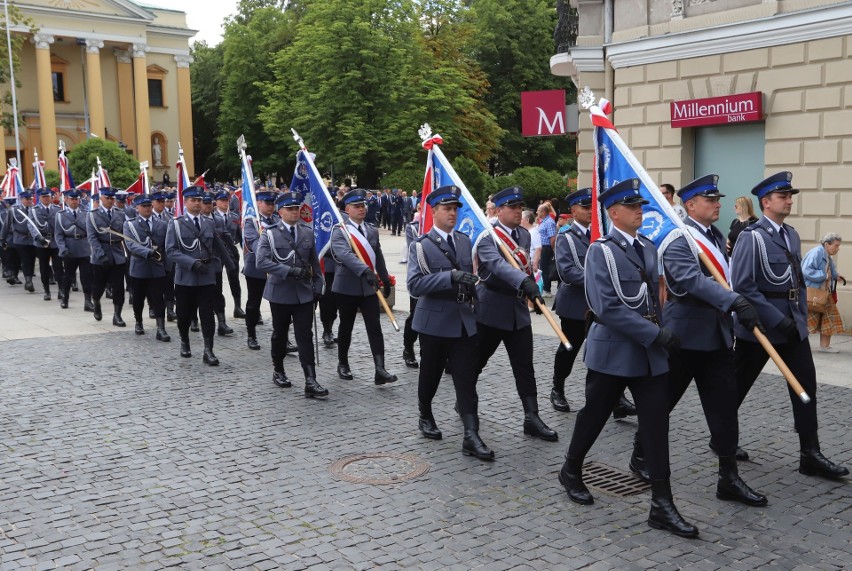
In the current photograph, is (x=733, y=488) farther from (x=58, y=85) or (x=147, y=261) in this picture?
(x=58, y=85)

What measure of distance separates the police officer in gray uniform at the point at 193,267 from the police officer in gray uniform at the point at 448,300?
430 centimetres

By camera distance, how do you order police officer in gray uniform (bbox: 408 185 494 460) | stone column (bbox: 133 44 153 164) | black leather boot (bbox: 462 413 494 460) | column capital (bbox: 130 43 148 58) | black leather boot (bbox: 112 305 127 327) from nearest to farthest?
1. black leather boot (bbox: 462 413 494 460)
2. police officer in gray uniform (bbox: 408 185 494 460)
3. black leather boot (bbox: 112 305 127 327)
4. column capital (bbox: 130 43 148 58)
5. stone column (bbox: 133 44 153 164)

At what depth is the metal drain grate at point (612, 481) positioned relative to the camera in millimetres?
6098

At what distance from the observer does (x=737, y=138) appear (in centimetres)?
1384

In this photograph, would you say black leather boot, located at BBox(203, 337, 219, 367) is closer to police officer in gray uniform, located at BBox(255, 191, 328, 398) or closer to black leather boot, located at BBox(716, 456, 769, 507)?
police officer in gray uniform, located at BBox(255, 191, 328, 398)

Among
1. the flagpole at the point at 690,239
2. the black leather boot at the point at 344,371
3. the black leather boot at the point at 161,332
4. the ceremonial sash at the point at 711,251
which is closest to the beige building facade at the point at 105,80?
the black leather boot at the point at 161,332

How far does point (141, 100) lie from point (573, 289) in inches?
2294

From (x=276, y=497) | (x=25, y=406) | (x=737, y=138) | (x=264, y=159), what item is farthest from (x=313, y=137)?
(x=276, y=497)

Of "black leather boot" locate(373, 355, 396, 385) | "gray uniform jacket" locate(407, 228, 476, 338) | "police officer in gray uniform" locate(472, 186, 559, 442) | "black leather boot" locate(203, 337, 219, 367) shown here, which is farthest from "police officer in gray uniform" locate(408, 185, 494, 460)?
"black leather boot" locate(203, 337, 219, 367)

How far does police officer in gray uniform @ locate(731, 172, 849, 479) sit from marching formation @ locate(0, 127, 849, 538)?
0.01 meters

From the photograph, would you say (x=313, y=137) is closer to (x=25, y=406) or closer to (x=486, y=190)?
(x=486, y=190)

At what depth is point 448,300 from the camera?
7145mm

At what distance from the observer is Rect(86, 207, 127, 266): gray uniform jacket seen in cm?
1438

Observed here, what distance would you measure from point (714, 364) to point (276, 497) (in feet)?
10.2
